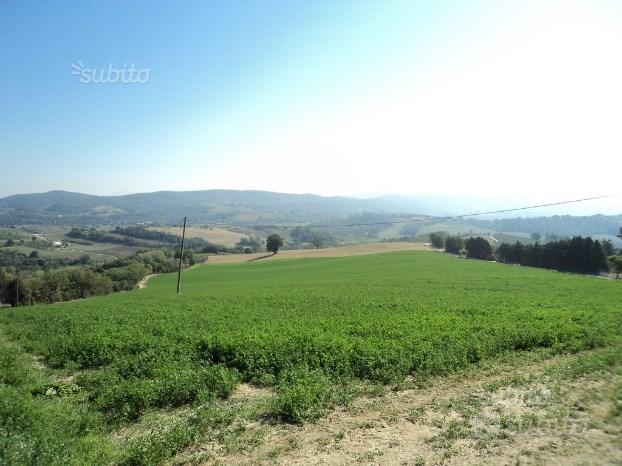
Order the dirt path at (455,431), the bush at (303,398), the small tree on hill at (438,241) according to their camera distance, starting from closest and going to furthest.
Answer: the dirt path at (455,431)
the bush at (303,398)
the small tree on hill at (438,241)

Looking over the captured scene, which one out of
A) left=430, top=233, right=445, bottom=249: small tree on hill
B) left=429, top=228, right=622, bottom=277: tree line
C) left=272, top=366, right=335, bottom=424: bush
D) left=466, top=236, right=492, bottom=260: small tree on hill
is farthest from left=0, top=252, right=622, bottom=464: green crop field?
left=430, top=233, right=445, bottom=249: small tree on hill

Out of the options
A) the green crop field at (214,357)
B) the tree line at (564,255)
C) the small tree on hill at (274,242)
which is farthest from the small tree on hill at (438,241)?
the green crop field at (214,357)

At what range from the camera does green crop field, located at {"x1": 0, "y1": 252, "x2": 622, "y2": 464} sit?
7738 millimetres

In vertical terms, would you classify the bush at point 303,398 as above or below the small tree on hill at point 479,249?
above

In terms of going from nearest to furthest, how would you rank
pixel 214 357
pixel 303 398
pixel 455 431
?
pixel 455 431
pixel 303 398
pixel 214 357

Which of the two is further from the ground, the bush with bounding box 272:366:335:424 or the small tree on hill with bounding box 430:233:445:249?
the bush with bounding box 272:366:335:424

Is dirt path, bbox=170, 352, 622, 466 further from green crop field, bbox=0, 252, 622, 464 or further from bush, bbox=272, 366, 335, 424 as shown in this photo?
green crop field, bbox=0, 252, 622, 464

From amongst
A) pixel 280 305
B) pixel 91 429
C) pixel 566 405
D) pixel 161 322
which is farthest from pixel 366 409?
pixel 280 305

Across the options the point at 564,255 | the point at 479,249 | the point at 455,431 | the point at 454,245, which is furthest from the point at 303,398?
the point at 454,245

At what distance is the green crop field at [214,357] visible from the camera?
25.4 ft

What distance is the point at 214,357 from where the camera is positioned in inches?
508

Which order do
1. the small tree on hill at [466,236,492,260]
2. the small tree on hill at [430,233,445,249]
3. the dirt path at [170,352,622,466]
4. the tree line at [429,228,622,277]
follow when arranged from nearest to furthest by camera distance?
the dirt path at [170,352,622,466]
the tree line at [429,228,622,277]
the small tree on hill at [466,236,492,260]
the small tree on hill at [430,233,445,249]

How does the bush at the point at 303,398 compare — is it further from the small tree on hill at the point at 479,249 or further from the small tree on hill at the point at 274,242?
the small tree on hill at the point at 274,242

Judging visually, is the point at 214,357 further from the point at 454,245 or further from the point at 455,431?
the point at 454,245
